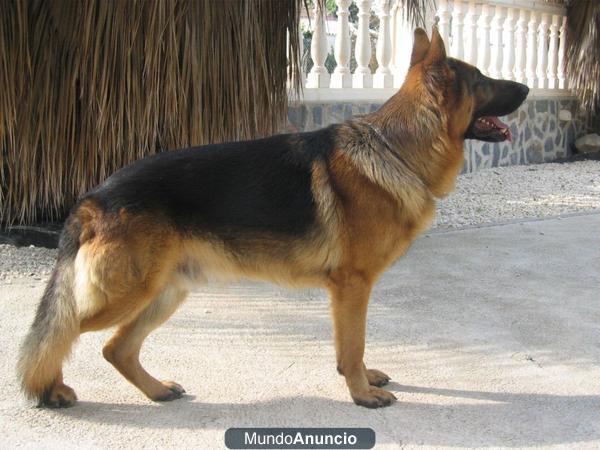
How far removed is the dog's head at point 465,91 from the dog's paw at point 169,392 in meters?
1.95

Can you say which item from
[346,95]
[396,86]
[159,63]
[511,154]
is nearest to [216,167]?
[159,63]

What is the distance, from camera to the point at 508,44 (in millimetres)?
10539

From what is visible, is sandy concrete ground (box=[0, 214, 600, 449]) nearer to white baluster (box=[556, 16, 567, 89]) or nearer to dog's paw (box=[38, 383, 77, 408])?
dog's paw (box=[38, 383, 77, 408])

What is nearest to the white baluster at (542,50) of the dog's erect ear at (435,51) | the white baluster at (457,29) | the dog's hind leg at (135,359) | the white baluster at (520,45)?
the white baluster at (520,45)

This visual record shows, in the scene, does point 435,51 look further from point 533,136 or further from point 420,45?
point 533,136

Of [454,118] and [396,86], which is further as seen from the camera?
[396,86]

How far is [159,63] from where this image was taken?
5395 mm

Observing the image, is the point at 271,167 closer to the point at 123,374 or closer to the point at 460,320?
the point at 123,374

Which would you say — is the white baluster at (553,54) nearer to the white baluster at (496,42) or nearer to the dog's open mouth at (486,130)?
the white baluster at (496,42)

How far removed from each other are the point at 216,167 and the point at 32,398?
1.42 metres

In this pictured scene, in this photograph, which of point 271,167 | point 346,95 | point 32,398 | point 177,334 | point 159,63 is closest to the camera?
point 32,398

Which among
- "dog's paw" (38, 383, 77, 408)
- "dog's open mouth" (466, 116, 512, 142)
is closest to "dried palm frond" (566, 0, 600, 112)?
"dog's open mouth" (466, 116, 512, 142)

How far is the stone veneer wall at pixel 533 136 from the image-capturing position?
9922 mm

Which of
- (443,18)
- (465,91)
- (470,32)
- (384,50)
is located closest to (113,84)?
(465,91)
